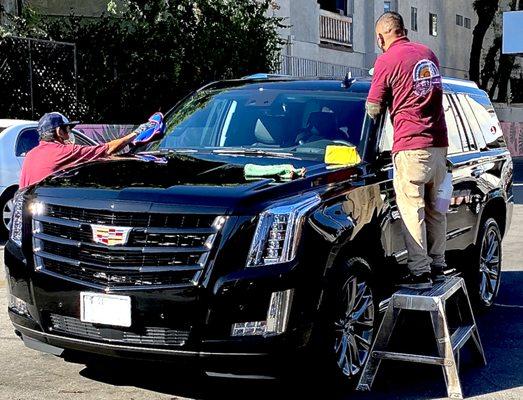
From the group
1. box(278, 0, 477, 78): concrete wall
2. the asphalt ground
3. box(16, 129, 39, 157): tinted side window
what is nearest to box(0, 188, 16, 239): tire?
box(16, 129, 39, 157): tinted side window

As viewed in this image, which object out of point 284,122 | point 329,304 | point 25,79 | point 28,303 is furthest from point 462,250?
point 25,79

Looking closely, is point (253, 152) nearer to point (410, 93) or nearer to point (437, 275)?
point (410, 93)

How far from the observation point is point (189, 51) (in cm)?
1969

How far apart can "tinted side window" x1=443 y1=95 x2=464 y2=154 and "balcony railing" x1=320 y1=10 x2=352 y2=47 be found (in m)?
22.2

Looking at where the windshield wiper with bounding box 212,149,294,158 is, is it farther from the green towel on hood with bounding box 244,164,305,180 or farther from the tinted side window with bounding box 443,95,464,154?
the tinted side window with bounding box 443,95,464,154

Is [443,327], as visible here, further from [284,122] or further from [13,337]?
[13,337]

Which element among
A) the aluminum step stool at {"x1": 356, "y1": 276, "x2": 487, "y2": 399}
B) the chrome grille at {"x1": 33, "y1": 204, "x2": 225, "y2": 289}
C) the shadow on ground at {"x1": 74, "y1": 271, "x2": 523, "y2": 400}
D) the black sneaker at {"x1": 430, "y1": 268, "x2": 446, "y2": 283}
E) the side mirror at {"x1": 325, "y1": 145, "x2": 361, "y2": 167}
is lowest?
the shadow on ground at {"x1": 74, "y1": 271, "x2": 523, "y2": 400}

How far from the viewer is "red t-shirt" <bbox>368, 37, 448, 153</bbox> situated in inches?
226

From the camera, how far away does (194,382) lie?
17.9ft

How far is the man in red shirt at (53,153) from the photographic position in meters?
7.05

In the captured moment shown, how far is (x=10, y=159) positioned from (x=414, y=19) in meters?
28.0

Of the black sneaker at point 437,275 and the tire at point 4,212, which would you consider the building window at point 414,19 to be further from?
the black sneaker at point 437,275

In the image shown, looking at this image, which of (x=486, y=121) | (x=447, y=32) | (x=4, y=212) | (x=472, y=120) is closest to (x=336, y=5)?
(x=447, y=32)

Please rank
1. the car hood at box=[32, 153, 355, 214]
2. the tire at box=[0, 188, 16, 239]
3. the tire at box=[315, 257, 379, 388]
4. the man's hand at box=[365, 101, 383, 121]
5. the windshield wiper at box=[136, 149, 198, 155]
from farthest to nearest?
1. the tire at box=[0, 188, 16, 239]
2. the windshield wiper at box=[136, 149, 198, 155]
3. the man's hand at box=[365, 101, 383, 121]
4. the tire at box=[315, 257, 379, 388]
5. the car hood at box=[32, 153, 355, 214]
